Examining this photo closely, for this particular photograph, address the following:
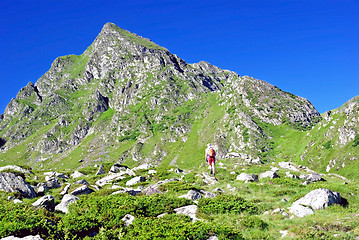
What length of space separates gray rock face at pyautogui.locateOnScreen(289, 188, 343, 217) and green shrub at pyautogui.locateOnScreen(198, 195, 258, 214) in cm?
295

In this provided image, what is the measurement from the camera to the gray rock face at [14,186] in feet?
87.1

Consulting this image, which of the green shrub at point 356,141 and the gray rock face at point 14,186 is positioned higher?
the green shrub at point 356,141

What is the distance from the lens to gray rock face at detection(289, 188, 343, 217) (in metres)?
16.0

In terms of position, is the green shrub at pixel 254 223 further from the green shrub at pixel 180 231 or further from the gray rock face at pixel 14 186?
the gray rock face at pixel 14 186

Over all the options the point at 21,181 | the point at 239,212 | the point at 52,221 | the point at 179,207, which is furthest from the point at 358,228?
the point at 21,181

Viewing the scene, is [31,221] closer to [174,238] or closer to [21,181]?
[174,238]

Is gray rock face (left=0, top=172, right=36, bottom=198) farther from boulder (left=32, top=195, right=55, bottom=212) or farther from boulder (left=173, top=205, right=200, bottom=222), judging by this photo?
boulder (left=173, top=205, right=200, bottom=222)

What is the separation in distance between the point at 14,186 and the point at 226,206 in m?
24.3

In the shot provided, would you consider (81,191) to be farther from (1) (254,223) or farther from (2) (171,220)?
(1) (254,223)

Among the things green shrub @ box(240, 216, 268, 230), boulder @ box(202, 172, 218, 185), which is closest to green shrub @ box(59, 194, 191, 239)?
green shrub @ box(240, 216, 268, 230)

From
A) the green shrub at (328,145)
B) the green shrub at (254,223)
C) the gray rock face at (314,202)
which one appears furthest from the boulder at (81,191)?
the green shrub at (328,145)

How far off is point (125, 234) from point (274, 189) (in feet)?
55.2

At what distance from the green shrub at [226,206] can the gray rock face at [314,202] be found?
295cm

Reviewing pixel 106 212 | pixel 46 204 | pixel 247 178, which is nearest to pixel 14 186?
pixel 46 204
